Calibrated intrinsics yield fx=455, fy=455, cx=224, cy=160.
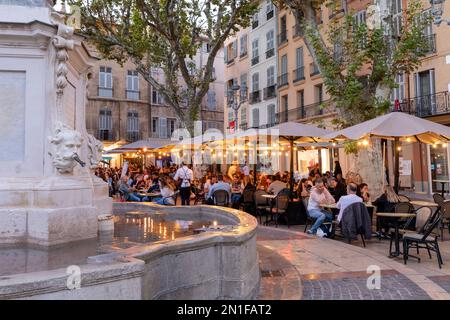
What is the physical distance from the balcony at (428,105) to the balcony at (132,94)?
27.1 m

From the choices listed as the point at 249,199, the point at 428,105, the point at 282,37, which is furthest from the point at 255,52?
the point at 249,199

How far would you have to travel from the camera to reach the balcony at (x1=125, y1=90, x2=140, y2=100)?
44125 mm

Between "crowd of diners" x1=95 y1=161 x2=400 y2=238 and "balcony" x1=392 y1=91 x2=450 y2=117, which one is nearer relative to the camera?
"crowd of diners" x1=95 y1=161 x2=400 y2=238

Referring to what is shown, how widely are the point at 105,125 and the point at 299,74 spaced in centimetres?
1973

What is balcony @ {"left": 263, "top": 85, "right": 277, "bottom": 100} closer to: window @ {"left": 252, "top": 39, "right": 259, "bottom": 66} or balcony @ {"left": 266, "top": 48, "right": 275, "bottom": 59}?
balcony @ {"left": 266, "top": 48, "right": 275, "bottom": 59}

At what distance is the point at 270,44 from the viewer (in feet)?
121

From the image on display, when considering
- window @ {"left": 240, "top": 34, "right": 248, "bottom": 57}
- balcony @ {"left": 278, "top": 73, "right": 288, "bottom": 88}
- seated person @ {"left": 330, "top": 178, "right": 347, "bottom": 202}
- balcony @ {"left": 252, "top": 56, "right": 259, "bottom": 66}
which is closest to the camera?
seated person @ {"left": 330, "top": 178, "right": 347, "bottom": 202}

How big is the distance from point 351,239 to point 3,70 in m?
7.17

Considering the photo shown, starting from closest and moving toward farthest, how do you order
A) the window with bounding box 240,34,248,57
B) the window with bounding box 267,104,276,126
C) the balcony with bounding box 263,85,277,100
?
the balcony with bounding box 263,85,277,100
the window with bounding box 267,104,276,126
the window with bounding box 240,34,248,57

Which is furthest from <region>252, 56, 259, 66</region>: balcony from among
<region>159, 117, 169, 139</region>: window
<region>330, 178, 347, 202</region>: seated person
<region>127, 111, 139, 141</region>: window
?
<region>330, 178, 347, 202</region>: seated person

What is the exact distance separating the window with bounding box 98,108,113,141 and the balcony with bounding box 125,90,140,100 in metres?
2.45

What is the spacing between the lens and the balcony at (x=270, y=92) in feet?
118

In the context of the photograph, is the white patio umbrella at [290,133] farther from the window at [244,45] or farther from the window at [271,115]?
the window at [244,45]
